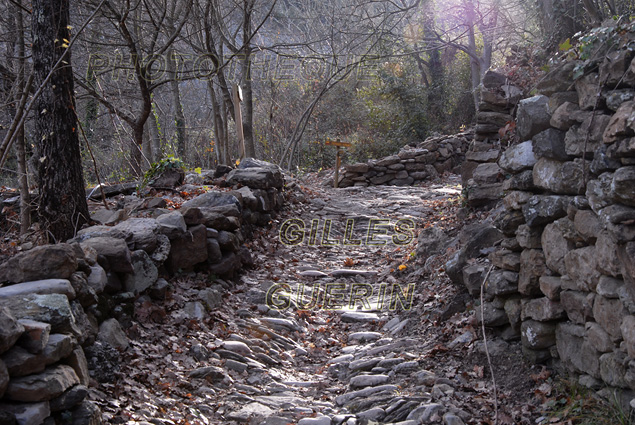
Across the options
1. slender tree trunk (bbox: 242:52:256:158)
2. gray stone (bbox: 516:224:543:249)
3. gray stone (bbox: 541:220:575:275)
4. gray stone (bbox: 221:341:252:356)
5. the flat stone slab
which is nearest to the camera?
the flat stone slab

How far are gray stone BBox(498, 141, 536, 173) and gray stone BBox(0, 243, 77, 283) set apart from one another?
12.1ft

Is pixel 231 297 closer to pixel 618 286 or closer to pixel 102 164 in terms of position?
pixel 618 286

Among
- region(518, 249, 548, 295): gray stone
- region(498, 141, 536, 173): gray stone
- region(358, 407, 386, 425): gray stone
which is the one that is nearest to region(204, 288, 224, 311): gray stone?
region(358, 407, 386, 425): gray stone

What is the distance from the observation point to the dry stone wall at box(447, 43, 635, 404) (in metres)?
3.14

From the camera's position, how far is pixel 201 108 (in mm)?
25969

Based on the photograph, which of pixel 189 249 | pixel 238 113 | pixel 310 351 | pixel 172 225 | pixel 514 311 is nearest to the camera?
pixel 514 311

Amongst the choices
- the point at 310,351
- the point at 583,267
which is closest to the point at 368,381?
the point at 310,351

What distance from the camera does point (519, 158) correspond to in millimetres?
4488

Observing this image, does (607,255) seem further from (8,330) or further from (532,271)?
(8,330)

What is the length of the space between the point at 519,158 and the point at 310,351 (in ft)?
9.24

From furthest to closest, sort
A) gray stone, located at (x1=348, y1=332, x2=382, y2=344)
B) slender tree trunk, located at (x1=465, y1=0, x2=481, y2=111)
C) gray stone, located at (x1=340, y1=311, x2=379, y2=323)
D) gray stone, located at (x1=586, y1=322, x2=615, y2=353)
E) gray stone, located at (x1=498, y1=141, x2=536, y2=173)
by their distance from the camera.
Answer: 1. slender tree trunk, located at (x1=465, y1=0, x2=481, y2=111)
2. gray stone, located at (x1=340, y1=311, x2=379, y2=323)
3. gray stone, located at (x1=348, y1=332, x2=382, y2=344)
4. gray stone, located at (x1=498, y1=141, x2=536, y2=173)
5. gray stone, located at (x1=586, y1=322, x2=615, y2=353)

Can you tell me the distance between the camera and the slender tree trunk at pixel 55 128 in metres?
5.84

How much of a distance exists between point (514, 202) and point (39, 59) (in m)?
5.24
